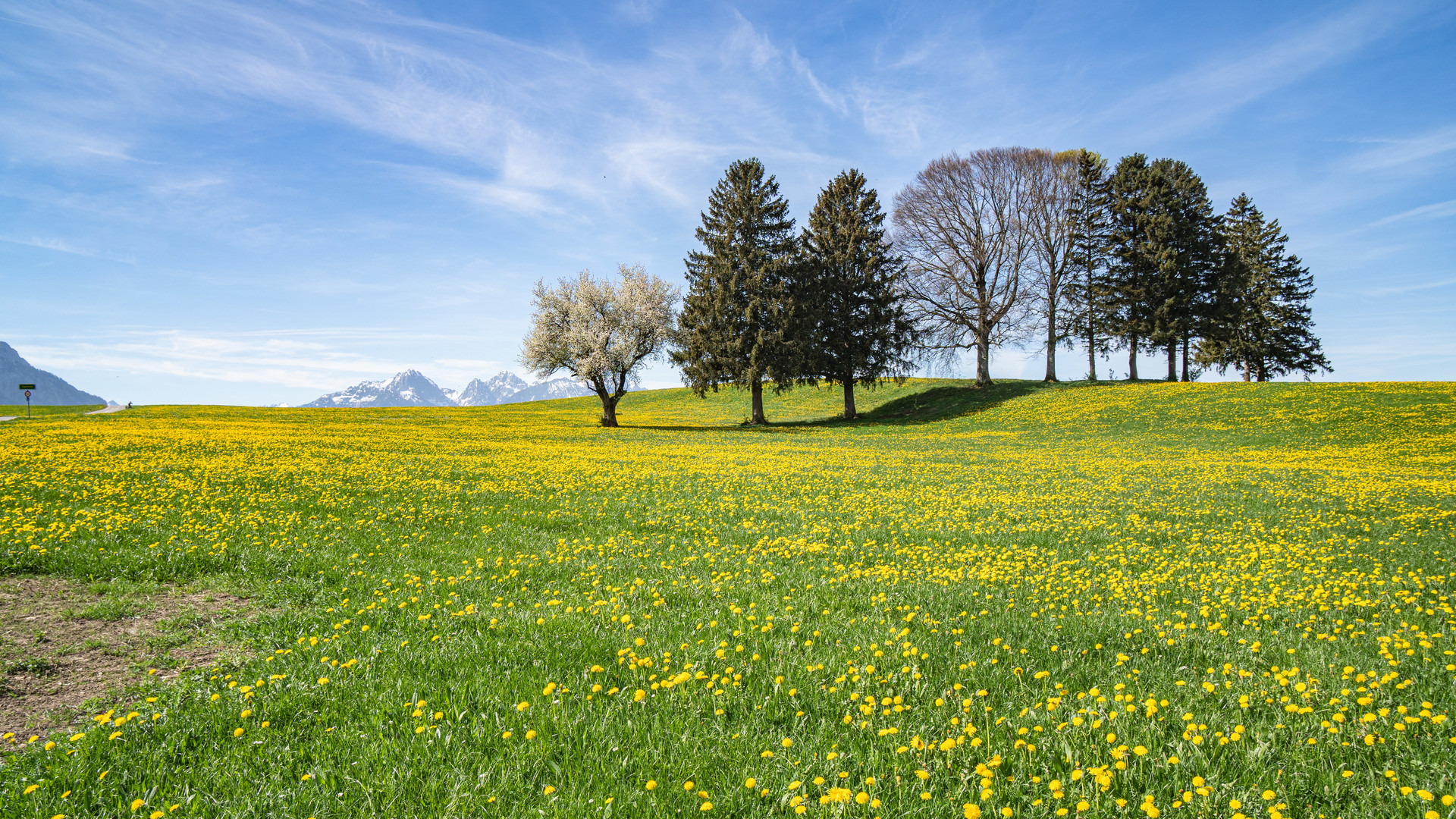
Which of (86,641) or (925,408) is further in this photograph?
(925,408)

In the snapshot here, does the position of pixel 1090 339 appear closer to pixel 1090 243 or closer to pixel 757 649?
pixel 1090 243

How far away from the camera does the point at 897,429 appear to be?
37688 millimetres

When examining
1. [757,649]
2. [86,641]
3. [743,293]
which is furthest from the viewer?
[743,293]

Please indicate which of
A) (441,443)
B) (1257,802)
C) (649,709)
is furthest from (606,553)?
(441,443)

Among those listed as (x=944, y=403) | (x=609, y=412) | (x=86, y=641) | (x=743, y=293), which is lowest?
(x=86, y=641)

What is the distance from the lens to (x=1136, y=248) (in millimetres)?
46250

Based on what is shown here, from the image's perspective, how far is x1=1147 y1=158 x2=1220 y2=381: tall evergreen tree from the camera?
4456 cm

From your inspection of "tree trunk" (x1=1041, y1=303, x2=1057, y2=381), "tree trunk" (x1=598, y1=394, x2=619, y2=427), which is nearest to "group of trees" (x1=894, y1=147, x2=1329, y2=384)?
"tree trunk" (x1=1041, y1=303, x2=1057, y2=381)

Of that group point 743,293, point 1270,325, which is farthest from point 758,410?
point 1270,325

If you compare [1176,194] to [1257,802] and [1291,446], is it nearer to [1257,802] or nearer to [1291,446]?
[1291,446]

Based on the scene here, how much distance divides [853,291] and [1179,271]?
2419 centimetres

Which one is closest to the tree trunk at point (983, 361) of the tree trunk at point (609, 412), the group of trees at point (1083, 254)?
the group of trees at point (1083, 254)

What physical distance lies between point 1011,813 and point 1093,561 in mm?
6715

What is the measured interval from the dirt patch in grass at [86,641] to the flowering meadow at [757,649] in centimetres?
29
